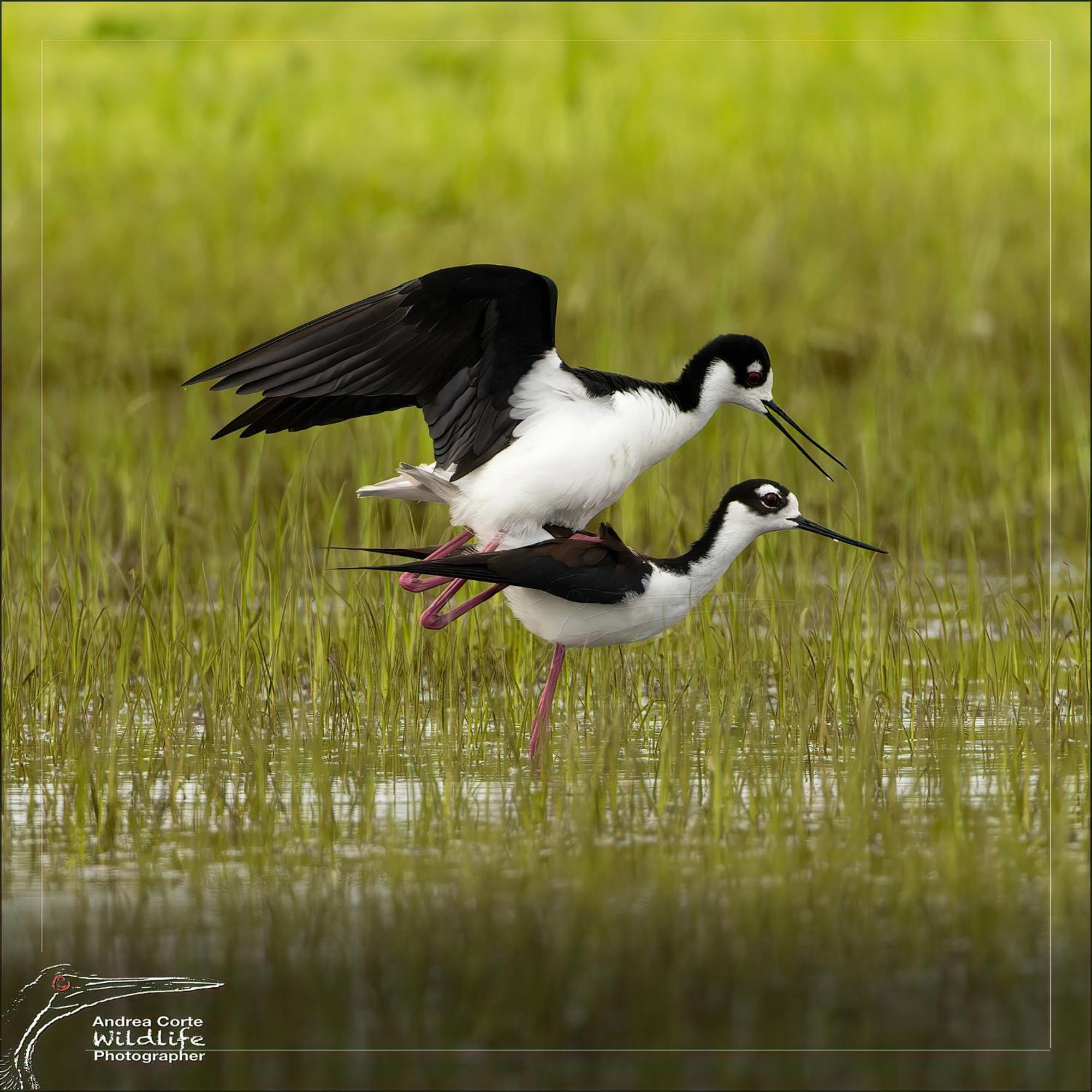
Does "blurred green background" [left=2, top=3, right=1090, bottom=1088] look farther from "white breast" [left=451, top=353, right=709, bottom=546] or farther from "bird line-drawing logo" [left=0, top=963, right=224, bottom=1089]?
"white breast" [left=451, top=353, right=709, bottom=546]

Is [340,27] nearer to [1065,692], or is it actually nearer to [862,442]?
[862,442]

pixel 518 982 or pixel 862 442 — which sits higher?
pixel 862 442

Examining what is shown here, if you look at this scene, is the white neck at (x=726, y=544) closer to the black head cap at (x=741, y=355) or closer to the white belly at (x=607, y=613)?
the white belly at (x=607, y=613)

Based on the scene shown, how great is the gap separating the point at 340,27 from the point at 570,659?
2478 millimetres

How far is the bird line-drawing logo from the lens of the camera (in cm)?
353

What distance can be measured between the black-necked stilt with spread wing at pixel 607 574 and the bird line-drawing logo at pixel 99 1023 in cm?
118

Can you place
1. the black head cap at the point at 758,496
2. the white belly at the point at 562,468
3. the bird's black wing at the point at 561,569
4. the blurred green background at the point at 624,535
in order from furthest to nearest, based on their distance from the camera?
the black head cap at the point at 758,496, the white belly at the point at 562,468, the bird's black wing at the point at 561,569, the blurred green background at the point at 624,535

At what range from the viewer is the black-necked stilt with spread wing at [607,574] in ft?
14.2

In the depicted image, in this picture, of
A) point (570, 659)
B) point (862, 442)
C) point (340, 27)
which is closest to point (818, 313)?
point (862, 442)

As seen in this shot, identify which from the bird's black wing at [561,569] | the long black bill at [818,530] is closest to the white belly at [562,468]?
the bird's black wing at [561,569]

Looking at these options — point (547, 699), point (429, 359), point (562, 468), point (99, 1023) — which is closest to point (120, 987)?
point (99, 1023)

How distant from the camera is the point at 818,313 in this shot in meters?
7.49

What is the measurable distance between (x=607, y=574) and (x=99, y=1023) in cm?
161

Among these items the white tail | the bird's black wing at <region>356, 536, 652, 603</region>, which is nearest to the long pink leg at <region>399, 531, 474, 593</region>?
the white tail
